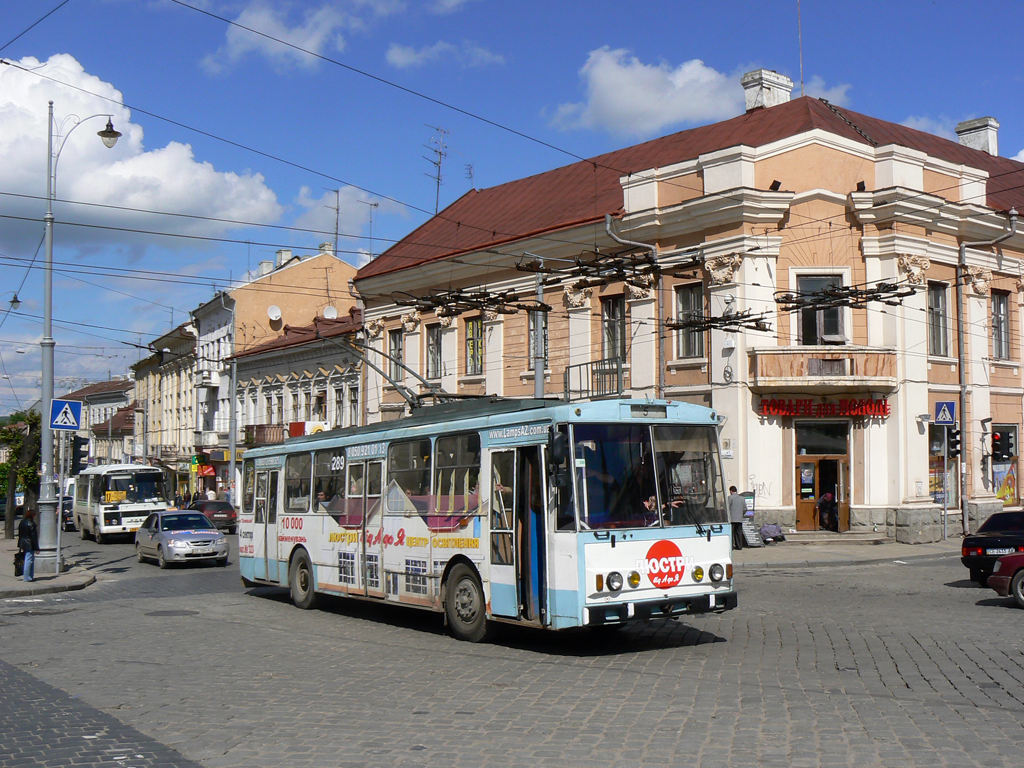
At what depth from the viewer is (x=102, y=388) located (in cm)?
10650

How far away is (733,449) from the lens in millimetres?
29875

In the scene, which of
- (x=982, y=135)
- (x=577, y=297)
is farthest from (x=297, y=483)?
(x=982, y=135)

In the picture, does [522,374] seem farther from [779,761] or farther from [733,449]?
[779,761]

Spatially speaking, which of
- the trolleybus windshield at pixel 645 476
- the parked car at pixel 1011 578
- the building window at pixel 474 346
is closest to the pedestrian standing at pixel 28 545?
the trolleybus windshield at pixel 645 476

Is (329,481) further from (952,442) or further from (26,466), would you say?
(26,466)

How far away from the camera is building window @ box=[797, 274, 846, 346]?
30.5 metres

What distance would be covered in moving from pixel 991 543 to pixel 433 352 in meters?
25.7

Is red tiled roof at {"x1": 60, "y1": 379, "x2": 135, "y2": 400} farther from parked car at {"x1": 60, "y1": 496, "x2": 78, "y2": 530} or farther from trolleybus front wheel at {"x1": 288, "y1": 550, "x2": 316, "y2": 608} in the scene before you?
trolleybus front wheel at {"x1": 288, "y1": 550, "x2": 316, "y2": 608}

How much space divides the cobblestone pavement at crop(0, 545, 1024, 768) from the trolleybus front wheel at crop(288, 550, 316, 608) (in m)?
0.50

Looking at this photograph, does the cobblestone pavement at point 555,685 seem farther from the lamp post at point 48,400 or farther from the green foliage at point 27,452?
the green foliage at point 27,452

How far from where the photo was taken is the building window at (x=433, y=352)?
1620 inches

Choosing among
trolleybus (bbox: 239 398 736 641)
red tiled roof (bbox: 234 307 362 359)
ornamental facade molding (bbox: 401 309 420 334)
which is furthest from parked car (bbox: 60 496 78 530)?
trolleybus (bbox: 239 398 736 641)

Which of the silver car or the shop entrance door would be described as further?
the shop entrance door

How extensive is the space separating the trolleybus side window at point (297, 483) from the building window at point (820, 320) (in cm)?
1691
